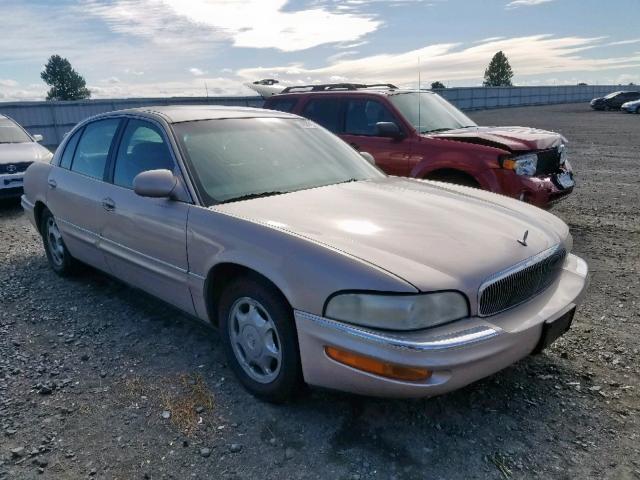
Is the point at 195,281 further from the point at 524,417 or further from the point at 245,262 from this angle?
the point at 524,417

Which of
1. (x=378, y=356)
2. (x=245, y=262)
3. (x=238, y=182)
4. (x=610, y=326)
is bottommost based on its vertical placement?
(x=610, y=326)

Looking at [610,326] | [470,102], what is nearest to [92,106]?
[610,326]

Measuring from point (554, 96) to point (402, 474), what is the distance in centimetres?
5533

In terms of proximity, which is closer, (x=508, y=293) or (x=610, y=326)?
(x=508, y=293)

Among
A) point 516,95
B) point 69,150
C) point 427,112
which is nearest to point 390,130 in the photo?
point 427,112

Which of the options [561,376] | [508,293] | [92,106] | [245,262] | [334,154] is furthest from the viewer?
[92,106]

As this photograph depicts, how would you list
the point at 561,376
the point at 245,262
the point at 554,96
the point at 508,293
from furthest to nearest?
the point at 554,96, the point at 561,376, the point at 245,262, the point at 508,293

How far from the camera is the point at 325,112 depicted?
6.89 meters

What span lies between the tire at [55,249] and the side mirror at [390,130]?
359 cm

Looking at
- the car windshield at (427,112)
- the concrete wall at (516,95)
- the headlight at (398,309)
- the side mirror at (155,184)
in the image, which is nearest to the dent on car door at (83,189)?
the side mirror at (155,184)

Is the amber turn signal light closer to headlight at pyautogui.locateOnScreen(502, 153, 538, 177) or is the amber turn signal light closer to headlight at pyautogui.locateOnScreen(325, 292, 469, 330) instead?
headlight at pyautogui.locateOnScreen(325, 292, 469, 330)

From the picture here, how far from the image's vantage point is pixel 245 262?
8.57 feet

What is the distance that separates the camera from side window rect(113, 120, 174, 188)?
3.35m

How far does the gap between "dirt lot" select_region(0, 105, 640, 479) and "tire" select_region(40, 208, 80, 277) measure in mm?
823
